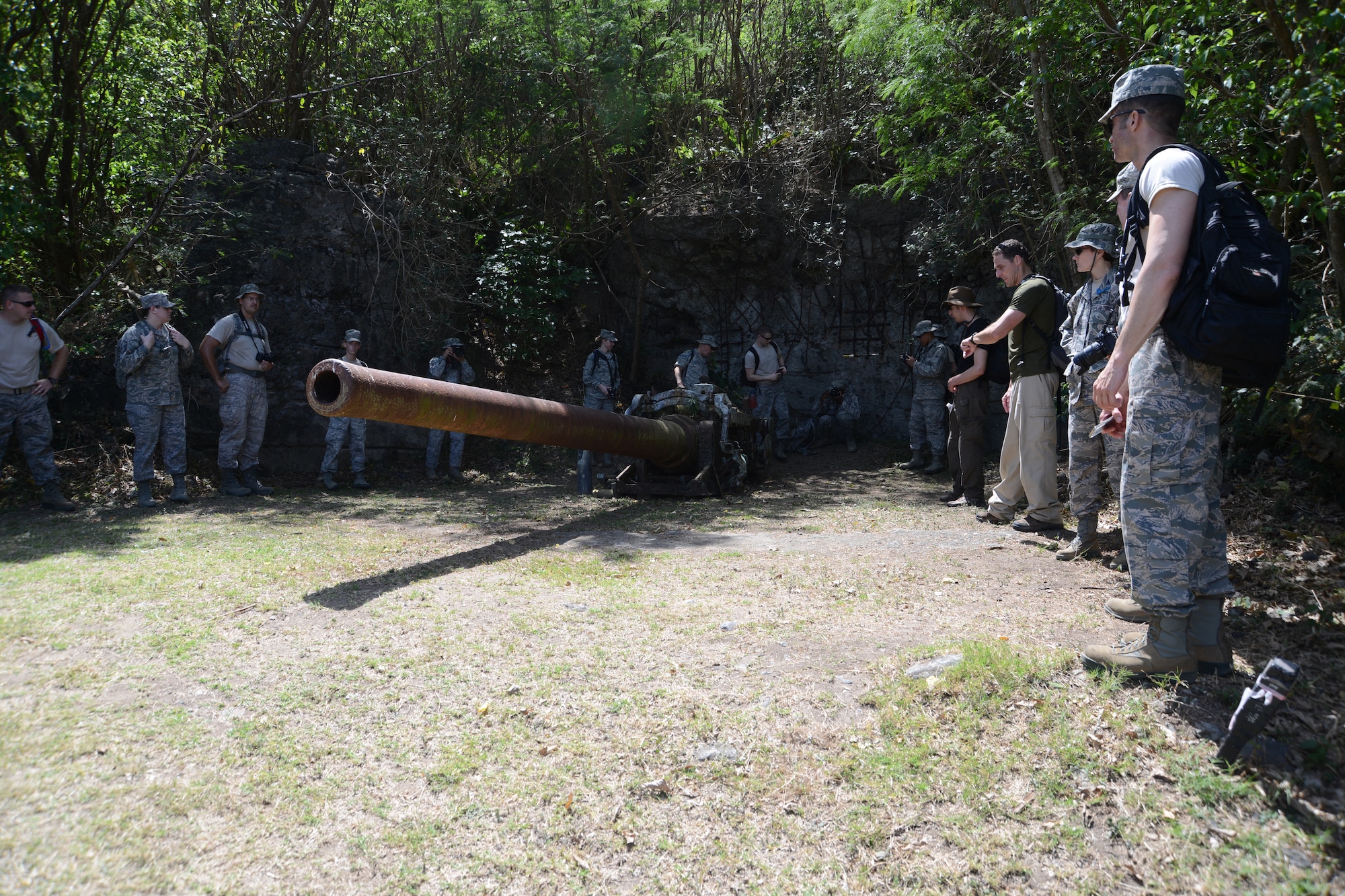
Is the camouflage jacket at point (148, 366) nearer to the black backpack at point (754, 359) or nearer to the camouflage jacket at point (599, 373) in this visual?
the camouflage jacket at point (599, 373)

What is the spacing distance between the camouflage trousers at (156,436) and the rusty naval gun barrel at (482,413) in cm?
348

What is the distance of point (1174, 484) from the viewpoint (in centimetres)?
268

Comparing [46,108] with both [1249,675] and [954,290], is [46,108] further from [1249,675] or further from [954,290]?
[1249,675]

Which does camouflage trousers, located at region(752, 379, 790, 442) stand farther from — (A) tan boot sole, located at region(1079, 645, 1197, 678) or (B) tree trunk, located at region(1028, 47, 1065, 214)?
(A) tan boot sole, located at region(1079, 645, 1197, 678)

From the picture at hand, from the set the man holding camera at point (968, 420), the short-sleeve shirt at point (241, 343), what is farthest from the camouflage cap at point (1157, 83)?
the short-sleeve shirt at point (241, 343)

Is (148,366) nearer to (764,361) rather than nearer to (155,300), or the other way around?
(155,300)

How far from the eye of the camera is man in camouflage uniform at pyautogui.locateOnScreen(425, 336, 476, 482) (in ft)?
32.2

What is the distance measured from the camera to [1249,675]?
2.82m

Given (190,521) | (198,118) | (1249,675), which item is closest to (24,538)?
(190,521)

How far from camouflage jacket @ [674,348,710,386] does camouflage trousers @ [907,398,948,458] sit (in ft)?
9.53

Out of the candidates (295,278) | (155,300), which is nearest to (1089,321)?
(155,300)

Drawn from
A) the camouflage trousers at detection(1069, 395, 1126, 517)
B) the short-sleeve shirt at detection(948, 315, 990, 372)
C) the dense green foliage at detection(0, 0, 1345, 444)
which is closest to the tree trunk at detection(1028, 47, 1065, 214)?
the dense green foliage at detection(0, 0, 1345, 444)

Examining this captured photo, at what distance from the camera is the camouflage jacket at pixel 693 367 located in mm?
11547

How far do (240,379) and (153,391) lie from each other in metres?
0.76
